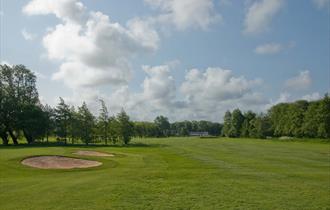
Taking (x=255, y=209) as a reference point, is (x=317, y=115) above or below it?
above

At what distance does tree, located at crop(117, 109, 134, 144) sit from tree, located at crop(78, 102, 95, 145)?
6817 millimetres

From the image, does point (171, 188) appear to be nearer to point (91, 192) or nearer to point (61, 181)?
point (91, 192)

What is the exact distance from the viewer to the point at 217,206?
16.5m

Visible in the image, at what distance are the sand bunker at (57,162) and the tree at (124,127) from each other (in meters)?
51.3

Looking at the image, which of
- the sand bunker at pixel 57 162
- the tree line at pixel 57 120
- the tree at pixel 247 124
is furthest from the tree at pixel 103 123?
the tree at pixel 247 124

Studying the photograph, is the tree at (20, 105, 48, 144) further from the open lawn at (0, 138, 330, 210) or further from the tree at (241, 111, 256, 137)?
the tree at (241, 111, 256, 137)

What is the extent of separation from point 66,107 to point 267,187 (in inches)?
2964

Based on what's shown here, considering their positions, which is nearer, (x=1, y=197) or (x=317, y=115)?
(x=1, y=197)

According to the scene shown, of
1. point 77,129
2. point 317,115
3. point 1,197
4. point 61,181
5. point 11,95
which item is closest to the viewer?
point 1,197

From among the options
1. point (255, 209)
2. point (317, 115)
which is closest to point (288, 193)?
point (255, 209)

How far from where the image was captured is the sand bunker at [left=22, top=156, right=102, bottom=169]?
3431 centimetres

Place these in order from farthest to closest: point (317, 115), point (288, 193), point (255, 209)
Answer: point (317, 115) < point (288, 193) < point (255, 209)

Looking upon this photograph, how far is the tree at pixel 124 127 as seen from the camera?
91.1m

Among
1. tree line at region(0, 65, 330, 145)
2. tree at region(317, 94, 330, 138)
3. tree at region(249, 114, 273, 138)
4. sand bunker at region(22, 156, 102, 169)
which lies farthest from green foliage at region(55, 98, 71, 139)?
tree at region(249, 114, 273, 138)
